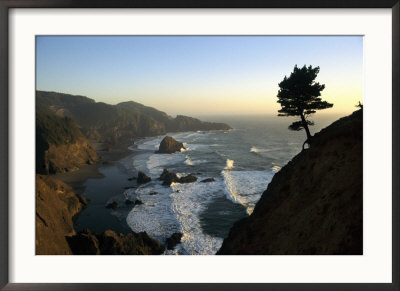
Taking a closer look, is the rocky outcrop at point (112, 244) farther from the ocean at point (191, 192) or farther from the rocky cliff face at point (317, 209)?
the rocky cliff face at point (317, 209)

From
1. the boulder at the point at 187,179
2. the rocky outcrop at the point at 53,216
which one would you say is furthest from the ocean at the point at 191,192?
the rocky outcrop at the point at 53,216

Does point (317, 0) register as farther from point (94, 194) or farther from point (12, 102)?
point (94, 194)

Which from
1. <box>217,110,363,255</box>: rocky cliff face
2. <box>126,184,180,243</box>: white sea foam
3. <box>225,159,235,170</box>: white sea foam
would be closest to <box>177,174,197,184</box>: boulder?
<box>126,184,180,243</box>: white sea foam

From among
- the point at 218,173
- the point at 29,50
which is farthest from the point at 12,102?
the point at 218,173

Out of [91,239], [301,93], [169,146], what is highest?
[301,93]

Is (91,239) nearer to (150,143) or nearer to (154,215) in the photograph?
(154,215)

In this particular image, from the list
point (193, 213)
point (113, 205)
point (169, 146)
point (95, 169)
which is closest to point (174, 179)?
point (113, 205)
